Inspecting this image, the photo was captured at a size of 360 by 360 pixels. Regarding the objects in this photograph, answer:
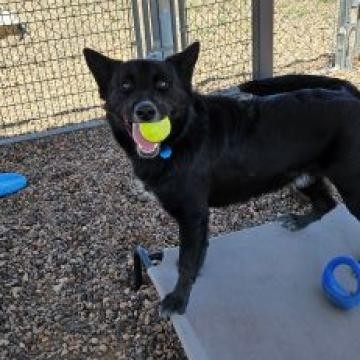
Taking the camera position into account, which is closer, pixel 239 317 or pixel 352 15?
pixel 239 317

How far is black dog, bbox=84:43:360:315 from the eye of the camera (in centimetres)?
248

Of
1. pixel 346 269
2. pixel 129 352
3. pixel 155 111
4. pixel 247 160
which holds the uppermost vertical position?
pixel 155 111

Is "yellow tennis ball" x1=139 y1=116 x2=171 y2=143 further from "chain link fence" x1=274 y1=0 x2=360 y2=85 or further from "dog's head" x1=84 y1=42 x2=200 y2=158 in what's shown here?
"chain link fence" x1=274 y1=0 x2=360 y2=85

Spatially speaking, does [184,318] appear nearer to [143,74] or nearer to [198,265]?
[198,265]

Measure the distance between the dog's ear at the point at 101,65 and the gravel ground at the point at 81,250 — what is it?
0.94 m

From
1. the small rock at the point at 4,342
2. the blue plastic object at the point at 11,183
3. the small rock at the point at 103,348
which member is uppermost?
the blue plastic object at the point at 11,183

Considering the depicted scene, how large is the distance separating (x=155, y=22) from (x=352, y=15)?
6.69 ft

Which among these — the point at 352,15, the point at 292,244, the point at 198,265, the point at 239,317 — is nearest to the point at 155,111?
the point at 198,265

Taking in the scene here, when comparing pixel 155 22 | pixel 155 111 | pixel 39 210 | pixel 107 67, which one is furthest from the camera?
pixel 155 22

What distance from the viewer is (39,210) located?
12.5ft

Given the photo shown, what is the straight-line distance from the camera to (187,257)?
259 cm

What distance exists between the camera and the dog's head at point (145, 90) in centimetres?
237

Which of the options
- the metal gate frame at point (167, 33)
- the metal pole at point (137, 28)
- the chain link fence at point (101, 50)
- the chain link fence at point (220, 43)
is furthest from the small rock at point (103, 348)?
the chain link fence at point (220, 43)

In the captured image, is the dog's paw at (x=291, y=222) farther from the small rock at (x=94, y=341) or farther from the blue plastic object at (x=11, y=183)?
the blue plastic object at (x=11, y=183)
